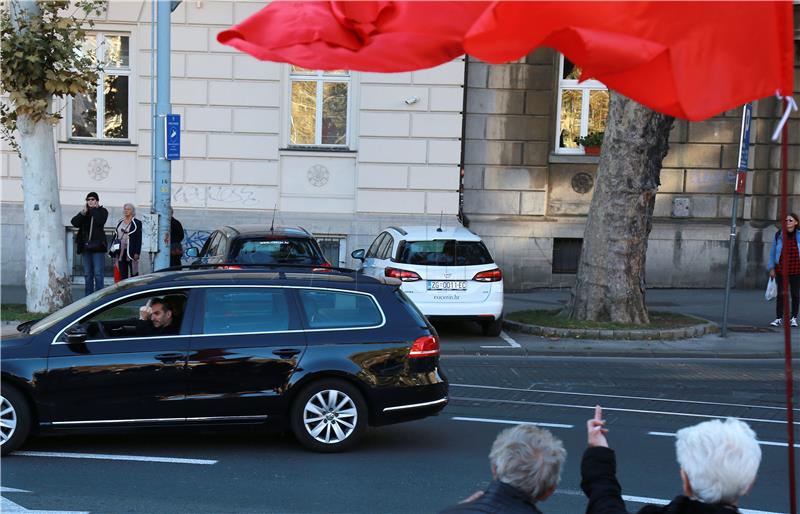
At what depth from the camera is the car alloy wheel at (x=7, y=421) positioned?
25.1ft

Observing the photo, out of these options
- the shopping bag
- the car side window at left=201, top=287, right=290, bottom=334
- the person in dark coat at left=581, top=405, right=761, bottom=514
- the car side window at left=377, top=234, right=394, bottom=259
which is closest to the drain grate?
the shopping bag

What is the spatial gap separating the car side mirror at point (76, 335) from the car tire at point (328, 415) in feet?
5.61

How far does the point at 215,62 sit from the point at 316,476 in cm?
1342

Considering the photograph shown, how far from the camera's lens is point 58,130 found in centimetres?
1964

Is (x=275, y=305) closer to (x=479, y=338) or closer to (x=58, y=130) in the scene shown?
(x=479, y=338)

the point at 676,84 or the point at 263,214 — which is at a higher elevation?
the point at 676,84

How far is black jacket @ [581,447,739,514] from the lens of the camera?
3.18 meters

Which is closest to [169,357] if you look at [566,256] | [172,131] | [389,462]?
[389,462]

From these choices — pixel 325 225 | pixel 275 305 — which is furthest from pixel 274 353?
pixel 325 225

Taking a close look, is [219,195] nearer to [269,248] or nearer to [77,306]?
[269,248]

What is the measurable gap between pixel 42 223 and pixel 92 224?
156 cm

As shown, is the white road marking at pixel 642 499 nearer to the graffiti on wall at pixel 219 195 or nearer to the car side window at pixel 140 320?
the car side window at pixel 140 320

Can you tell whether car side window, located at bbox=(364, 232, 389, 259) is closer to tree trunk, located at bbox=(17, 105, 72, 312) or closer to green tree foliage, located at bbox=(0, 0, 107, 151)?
tree trunk, located at bbox=(17, 105, 72, 312)

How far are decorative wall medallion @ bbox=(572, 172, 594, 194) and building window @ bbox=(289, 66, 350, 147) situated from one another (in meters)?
4.72
